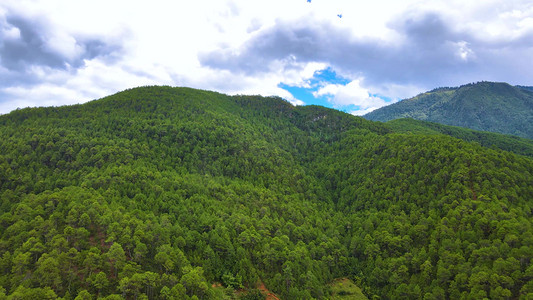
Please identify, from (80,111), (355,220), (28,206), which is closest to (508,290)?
(355,220)

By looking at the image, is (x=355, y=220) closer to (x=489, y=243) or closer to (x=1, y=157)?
(x=489, y=243)

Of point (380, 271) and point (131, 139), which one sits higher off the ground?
point (131, 139)

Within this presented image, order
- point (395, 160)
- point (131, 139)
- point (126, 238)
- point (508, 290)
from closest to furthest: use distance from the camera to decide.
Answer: point (508, 290)
point (126, 238)
point (395, 160)
point (131, 139)

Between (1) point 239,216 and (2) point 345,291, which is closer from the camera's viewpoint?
(2) point 345,291

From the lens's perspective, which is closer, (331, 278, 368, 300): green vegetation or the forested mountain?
the forested mountain

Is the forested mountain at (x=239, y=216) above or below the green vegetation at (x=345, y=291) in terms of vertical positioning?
above

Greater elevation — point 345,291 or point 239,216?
point 239,216

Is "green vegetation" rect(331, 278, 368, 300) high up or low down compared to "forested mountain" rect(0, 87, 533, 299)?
down

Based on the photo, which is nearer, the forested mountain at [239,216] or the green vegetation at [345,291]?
the forested mountain at [239,216]
